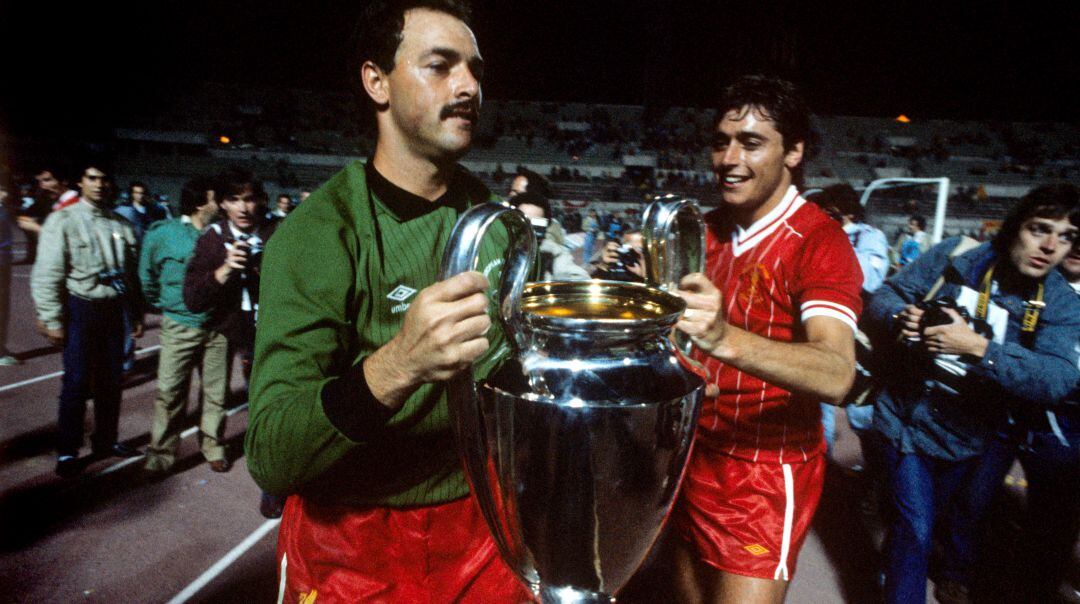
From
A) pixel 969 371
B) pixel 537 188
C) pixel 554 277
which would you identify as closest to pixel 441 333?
pixel 969 371

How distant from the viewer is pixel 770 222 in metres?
1.88

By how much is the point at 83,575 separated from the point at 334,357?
3.20 meters

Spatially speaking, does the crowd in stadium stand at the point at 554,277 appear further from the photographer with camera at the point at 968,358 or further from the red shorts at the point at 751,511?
the red shorts at the point at 751,511

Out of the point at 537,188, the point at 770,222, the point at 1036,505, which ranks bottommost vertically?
the point at 1036,505

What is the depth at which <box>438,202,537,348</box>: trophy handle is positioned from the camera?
670 millimetres

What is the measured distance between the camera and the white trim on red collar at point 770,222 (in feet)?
6.12

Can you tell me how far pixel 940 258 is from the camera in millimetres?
2625

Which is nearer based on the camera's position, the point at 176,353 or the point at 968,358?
the point at 968,358

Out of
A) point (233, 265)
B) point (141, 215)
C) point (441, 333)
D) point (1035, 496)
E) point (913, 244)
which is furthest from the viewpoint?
point (913, 244)

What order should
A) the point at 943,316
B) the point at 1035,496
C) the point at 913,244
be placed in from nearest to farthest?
1. the point at 943,316
2. the point at 1035,496
3. the point at 913,244

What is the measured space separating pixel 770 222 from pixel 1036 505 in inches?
95.2

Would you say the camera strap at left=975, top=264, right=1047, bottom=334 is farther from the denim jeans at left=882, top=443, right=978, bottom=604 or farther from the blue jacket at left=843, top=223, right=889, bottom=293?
Answer: the blue jacket at left=843, top=223, right=889, bottom=293

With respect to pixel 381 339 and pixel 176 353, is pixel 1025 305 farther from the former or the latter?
pixel 176 353

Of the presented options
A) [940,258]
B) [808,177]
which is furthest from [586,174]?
[940,258]
